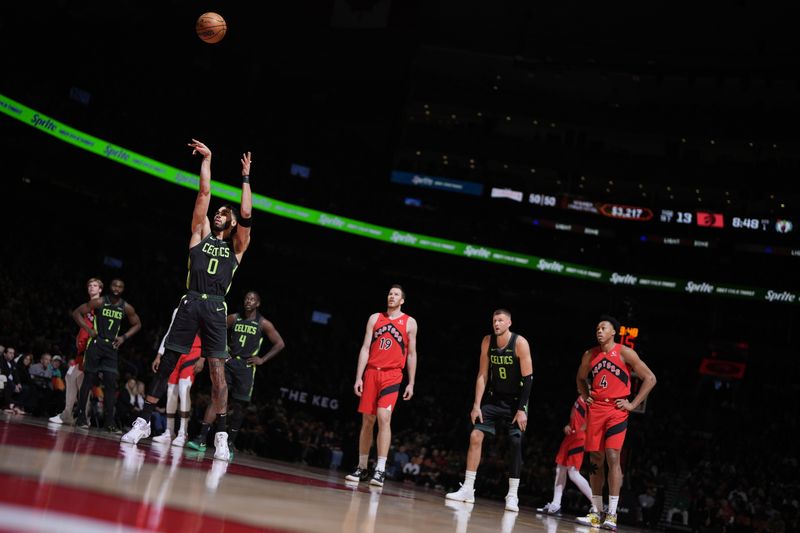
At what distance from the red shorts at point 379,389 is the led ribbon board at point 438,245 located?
1940cm

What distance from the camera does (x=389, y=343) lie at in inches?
367

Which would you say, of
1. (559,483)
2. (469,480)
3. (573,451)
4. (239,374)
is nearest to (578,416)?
(573,451)

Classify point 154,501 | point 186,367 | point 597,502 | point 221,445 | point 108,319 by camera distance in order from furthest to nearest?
1. point 108,319
2. point 186,367
3. point 597,502
4. point 221,445
5. point 154,501

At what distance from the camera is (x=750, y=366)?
2994cm

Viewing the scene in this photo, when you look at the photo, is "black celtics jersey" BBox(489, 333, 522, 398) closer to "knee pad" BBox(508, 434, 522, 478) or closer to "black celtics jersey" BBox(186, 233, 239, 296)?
"knee pad" BBox(508, 434, 522, 478)

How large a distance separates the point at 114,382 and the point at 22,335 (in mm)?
9614

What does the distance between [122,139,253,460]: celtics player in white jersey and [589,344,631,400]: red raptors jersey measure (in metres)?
4.34

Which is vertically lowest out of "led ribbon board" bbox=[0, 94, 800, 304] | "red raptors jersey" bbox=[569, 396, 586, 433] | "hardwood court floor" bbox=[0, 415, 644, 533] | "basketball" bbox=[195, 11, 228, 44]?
"hardwood court floor" bbox=[0, 415, 644, 533]

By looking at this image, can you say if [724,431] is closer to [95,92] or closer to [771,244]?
[771,244]

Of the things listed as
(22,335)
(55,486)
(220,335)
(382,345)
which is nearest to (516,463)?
(382,345)

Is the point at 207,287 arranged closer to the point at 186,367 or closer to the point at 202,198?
the point at 202,198

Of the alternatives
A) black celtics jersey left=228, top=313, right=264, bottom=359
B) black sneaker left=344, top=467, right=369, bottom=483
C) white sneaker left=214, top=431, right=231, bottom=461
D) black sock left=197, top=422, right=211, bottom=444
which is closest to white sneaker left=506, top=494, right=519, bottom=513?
black sneaker left=344, top=467, right=369, bottom=483

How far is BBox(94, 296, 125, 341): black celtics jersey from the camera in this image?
1145cm

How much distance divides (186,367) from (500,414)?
4.39m
